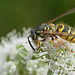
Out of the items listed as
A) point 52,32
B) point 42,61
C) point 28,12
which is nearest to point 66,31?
point 52,32

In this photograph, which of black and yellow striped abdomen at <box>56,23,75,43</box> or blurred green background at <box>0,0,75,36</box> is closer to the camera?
black and yellow striped abdomen at <box>56,23,75,43</box>

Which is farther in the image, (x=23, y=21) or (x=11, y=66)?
(x=23, y=21)

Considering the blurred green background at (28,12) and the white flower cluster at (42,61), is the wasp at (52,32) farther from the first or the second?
the blurred green background at (28,12)

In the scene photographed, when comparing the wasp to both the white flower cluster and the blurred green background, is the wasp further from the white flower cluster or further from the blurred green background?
the blurred green background

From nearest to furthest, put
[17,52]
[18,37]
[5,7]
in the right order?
[17,52] → [18,37] → [5,7]

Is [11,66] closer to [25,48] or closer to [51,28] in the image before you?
[25,48]

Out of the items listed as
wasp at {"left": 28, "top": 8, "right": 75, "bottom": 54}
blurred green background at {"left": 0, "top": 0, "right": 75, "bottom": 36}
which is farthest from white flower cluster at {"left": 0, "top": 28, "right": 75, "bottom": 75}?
blurred green background at {"left": 0, "top": 0, "right": 75, "bottom": 36}

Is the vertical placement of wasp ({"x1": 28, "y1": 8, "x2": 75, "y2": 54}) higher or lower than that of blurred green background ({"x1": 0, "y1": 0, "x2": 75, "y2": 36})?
lower

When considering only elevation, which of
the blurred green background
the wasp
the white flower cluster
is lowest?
the white flower cluster

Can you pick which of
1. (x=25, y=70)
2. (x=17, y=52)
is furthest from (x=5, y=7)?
(x=25, y=70)
